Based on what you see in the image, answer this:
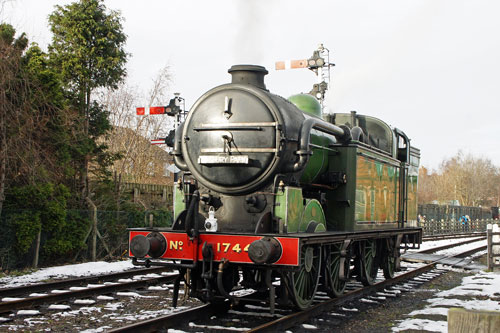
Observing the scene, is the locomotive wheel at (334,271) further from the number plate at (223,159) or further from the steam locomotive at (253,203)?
the number plate at (223,159)

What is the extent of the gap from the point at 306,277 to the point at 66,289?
396 cm

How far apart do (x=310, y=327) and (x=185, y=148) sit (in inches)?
111

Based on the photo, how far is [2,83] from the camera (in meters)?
9.94

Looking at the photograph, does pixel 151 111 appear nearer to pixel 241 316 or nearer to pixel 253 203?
pixel 253 203

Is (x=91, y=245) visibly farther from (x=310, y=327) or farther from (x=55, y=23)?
(x=310, y=327)

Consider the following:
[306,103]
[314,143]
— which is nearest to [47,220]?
[306,103]

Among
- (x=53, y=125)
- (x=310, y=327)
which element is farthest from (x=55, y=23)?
(x=310, y=327)

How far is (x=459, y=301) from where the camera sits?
324 inches

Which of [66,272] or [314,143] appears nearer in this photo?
[314,143]

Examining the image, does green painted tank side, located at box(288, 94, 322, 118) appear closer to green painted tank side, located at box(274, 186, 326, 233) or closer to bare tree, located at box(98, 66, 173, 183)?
green painted tank side, located at box(274, 186, 326, 233)

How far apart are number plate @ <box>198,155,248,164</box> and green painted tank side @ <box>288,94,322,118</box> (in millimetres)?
2152

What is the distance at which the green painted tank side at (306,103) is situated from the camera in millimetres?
8445

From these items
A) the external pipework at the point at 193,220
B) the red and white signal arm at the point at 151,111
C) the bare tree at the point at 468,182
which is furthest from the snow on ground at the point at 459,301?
the bare tree at the point at 468,182

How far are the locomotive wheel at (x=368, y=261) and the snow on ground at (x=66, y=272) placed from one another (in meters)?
5.03
